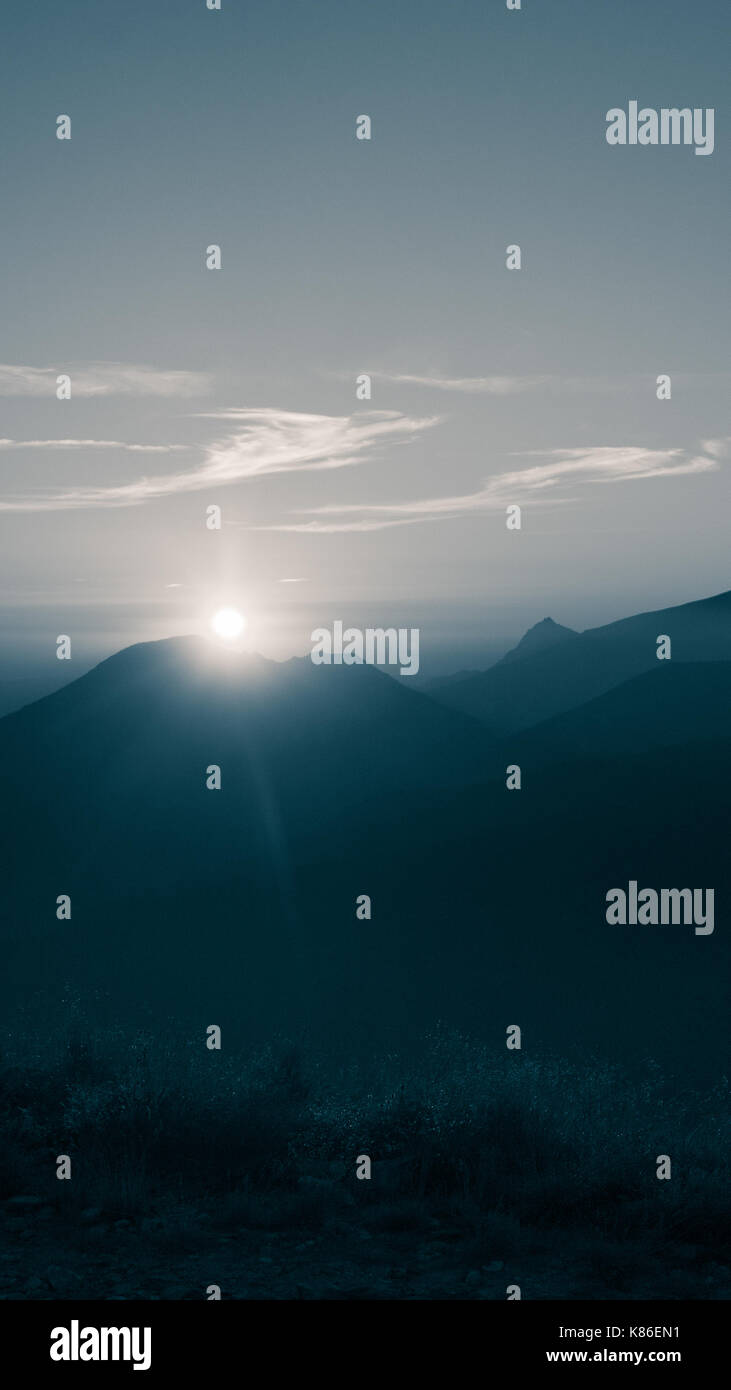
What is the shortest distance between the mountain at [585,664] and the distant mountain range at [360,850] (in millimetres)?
5083

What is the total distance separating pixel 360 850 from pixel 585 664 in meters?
59.8

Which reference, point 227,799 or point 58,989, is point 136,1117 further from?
point 227,799

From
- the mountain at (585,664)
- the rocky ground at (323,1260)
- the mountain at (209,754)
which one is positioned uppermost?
the mountain at (585,664)

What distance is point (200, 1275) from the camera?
6.51m

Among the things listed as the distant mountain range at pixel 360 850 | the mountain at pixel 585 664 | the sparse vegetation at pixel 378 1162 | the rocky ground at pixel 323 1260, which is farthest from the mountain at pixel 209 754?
the rocky ground at pixel 323 1260

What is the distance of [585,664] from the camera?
10319cm

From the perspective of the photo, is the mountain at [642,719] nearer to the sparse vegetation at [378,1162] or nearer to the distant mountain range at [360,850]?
the distant mountain range at [360,850]

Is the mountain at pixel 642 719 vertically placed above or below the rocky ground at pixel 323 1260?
above

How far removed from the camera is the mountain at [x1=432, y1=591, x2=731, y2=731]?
8362 cm

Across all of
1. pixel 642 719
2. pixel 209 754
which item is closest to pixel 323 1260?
pixel 209 754

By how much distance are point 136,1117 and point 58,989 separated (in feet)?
86.8

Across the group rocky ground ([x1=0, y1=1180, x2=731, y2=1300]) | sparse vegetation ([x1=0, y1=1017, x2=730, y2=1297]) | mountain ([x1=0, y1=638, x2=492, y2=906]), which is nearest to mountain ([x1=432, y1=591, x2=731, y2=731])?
mountain ([x1=0, y1=638, x2=492, y2=906])

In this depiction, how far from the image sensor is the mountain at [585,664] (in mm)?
83625
